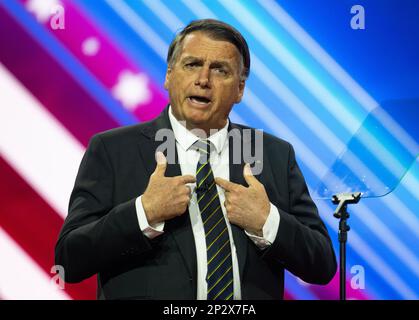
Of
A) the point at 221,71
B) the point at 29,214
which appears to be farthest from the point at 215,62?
the point at 29,214

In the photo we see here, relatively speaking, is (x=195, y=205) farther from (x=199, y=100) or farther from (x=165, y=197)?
(x=199, y=100)

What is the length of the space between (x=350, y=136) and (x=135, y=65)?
3.34ft

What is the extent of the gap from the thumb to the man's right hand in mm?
23

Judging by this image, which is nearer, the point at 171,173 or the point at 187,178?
the point at 187,178

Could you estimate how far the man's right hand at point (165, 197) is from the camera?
2082 mm

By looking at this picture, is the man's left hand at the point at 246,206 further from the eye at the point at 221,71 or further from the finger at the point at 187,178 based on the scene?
the eye at the point at 221,71

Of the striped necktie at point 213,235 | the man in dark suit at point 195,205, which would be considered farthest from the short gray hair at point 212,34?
the striped necktie at point 213,235

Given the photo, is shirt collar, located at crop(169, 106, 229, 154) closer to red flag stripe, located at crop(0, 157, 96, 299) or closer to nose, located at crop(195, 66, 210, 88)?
nose, located at crop(195, 66, 210, 88)

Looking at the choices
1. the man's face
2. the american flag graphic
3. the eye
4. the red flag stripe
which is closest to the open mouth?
the man's face

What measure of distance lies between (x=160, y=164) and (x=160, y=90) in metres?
1.19

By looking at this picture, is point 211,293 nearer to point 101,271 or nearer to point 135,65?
point 101,271

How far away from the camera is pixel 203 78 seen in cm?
237

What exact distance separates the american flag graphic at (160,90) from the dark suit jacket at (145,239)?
2.96 ft
